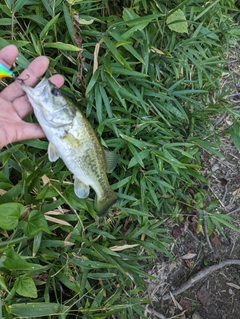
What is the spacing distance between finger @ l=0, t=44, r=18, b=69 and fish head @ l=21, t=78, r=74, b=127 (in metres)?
0.23

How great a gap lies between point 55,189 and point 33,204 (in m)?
0.21

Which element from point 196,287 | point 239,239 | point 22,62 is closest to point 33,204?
point 22,62

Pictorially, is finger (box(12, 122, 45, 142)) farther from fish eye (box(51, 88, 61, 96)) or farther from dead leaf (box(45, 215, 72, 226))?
dead leaf (box(45, 215, 72, 226))

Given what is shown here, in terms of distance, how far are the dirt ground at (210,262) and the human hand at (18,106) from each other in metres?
2.04

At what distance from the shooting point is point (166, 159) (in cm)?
313

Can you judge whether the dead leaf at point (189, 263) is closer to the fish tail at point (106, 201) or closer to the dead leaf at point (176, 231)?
the dead leaf at point (176, 231)

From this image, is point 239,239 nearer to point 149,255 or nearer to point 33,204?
point 149,255

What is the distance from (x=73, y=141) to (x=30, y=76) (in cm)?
61

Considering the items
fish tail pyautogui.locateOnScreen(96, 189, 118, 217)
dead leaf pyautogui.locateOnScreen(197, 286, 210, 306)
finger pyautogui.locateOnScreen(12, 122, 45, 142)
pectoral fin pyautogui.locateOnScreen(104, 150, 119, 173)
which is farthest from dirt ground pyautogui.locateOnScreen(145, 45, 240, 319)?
finger pyautogui.locateOnScreen(12, 122, 45, 142)

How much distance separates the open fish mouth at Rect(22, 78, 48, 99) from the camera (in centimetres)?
243

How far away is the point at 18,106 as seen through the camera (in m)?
2.70

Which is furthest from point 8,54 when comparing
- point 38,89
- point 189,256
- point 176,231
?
point 189,256

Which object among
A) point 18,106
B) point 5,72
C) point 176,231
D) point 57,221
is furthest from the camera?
point 176,231

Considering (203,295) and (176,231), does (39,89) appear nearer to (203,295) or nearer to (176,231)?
(176,231)
